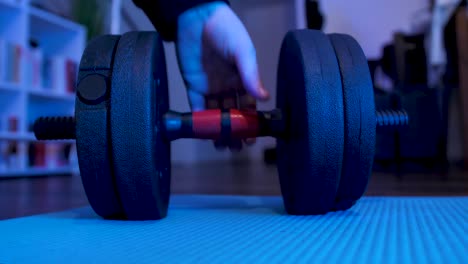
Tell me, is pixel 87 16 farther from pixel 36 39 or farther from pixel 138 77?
pixel 138 77

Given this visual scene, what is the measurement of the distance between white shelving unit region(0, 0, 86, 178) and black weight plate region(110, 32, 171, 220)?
59.6 inches

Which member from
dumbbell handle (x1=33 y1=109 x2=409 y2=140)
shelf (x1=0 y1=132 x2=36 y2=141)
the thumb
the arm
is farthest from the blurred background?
dumbbell handle (x1=33 y1=109 x2=409 y2=140)

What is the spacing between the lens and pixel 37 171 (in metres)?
2.32

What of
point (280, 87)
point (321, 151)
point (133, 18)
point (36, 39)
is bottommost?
point (321, 151)

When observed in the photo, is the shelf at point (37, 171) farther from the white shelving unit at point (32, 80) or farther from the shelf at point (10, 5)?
the shelf at point (10, 5)

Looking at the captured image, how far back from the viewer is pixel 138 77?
59 centimetres

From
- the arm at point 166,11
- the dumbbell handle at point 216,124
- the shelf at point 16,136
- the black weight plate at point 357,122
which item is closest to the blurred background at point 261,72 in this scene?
the shelf at point 16,136

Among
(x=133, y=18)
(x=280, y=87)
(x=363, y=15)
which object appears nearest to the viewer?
(x=280, y=87)

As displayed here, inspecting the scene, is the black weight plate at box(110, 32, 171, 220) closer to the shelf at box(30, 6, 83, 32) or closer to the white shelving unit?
the white shelving unit

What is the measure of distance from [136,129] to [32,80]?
6.94 ft

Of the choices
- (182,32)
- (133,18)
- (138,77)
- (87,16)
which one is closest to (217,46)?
(182,32)

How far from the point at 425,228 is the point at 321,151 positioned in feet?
0.56

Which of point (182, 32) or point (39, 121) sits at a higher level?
A: point (182, 32)

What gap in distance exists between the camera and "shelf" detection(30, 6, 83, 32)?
2.37 m
